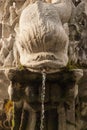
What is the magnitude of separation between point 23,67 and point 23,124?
0.76 meters

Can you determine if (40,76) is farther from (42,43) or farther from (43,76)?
(42,43)

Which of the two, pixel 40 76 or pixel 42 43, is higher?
pixel 42 43

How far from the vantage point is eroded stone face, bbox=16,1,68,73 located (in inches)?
203

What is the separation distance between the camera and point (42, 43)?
5203 mm

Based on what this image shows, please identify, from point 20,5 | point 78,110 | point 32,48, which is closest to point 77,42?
point 78,110

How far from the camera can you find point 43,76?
5.20 metres

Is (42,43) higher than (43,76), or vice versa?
(42,43)

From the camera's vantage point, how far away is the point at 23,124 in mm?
5609

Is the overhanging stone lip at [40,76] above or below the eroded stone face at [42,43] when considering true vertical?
below

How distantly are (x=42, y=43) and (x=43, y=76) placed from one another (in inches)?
14.5

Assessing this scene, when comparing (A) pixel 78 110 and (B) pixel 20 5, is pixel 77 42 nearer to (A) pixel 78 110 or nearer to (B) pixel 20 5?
(A) pixel 78 110

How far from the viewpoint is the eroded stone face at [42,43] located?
5.16 meters

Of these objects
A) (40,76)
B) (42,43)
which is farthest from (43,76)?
(42,43)

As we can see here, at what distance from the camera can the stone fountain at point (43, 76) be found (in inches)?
205
